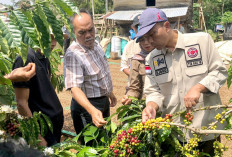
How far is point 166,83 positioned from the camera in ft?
7.28

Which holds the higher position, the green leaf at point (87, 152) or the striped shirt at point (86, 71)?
the striped shirt at point (86, 71)

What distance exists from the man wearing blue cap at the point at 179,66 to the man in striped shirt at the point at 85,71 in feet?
2.56

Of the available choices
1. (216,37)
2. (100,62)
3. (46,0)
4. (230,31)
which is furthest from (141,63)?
(216,37)

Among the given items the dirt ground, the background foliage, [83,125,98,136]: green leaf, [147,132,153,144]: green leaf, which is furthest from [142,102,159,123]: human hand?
the background foliage

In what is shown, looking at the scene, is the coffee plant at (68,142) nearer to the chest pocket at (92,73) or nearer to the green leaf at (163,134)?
the green leaf at (163,134)

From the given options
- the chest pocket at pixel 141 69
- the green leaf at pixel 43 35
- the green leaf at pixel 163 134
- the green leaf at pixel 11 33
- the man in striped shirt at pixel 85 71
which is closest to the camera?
the green leaf at pixel 11 33

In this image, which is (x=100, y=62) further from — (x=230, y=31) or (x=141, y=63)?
(x=230, y=31)

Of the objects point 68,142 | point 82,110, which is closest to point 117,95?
point 82,110

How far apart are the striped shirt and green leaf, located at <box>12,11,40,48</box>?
1.37m

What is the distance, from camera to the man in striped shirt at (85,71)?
8.87 ft

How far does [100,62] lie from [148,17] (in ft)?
3.50

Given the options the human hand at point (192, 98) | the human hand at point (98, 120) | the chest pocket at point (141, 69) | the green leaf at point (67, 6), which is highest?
the green leaf at point (67, 6)

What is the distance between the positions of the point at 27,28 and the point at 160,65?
1258 mm

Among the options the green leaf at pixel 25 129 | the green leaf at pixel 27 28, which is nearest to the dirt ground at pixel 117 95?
the green leaf at pixel 25 129
